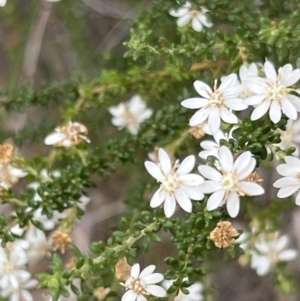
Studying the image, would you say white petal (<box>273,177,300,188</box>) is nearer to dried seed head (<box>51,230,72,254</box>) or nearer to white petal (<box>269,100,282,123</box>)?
white petal (<box>269,100,282,123</box>)

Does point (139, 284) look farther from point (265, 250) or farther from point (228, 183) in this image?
point (265, 250)

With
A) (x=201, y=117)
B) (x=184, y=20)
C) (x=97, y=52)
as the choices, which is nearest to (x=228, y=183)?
(x=201, y=117)

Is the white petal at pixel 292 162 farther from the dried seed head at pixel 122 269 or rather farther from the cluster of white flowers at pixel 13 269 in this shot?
the cluster of white flowers at pixel 13 269

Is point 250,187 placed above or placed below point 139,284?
above

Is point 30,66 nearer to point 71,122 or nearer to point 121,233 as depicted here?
point 71,122

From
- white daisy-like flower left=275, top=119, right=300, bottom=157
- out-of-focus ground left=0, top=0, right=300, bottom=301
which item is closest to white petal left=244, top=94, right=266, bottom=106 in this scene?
white daisy-like flower left=275, top=119, right=300, bottom=157

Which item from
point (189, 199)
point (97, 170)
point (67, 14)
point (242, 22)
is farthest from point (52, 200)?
point (67, 14)

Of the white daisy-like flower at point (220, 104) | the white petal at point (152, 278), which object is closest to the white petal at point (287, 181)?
the white daisy-like flower at point (220, 104)
